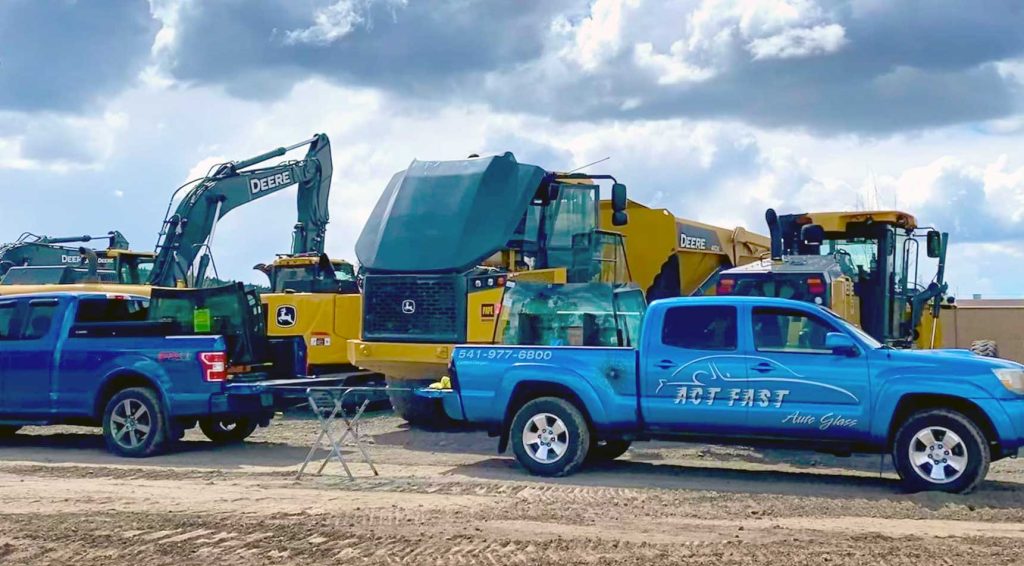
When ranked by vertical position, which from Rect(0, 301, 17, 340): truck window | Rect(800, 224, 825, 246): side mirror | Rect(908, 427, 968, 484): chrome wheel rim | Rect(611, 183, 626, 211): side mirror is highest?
Rect(611, 183, 626, 211): side mirror

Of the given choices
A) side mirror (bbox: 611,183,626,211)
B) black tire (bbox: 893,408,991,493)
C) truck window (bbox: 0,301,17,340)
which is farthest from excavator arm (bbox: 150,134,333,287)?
black tire (bbox: 893,408,991,493)

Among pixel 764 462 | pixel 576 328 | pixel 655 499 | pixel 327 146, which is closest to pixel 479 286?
pixel 576 328

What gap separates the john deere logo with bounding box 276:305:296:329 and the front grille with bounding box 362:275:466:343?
2815mm

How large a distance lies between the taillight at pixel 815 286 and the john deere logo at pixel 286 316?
7444 mm

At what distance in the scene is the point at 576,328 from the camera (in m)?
13.7

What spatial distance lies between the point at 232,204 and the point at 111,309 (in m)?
9.56

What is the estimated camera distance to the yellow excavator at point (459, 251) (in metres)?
14.7

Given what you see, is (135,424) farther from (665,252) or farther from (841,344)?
(665,252)

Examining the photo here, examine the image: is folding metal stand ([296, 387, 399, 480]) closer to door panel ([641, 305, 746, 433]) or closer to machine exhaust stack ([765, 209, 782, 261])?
door panel ([641, 305, 746, 433])

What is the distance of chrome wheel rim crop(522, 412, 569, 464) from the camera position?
12023 millimetres

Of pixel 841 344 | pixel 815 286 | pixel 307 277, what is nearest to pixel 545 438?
pixel 841 344

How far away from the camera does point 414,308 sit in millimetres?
14891

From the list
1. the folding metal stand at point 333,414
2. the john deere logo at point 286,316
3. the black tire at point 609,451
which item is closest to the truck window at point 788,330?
the black tire at point 609,451

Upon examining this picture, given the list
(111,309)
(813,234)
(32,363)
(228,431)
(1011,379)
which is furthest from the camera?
(813,234)
